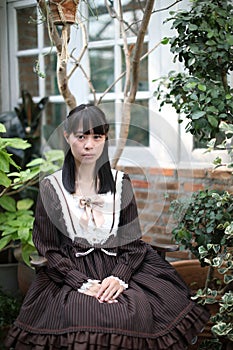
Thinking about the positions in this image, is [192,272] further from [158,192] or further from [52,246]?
[52,246]

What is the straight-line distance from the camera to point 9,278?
3.64 meters

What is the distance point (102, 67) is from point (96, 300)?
6.46ft

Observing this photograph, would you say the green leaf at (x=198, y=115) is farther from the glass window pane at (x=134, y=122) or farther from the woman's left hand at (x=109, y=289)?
the woman's left hand at (x=109, y=289)

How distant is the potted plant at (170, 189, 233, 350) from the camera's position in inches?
91.4

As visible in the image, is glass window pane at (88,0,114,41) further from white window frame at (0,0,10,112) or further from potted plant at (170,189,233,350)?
potted plant at (170,189,233,350)

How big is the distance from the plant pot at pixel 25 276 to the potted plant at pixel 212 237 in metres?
1.05

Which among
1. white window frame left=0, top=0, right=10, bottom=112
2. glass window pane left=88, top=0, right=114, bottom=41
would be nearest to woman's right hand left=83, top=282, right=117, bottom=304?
glass window pane left=88, top=0, right=114, bottom=41

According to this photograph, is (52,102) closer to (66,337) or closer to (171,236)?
(171,236)

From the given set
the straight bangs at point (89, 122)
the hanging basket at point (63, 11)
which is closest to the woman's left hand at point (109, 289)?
the straight bangs at point (89, 122)

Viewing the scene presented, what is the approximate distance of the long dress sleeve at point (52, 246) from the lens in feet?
7.58

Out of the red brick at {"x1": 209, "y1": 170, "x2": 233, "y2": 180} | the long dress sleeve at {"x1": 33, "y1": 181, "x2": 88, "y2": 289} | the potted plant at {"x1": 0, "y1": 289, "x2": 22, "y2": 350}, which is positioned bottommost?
the potted plant at {"x1": 0, "y1": 289, "x2": 22, "y2": 350}

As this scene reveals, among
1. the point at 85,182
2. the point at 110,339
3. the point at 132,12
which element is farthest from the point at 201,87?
the point at 132,12

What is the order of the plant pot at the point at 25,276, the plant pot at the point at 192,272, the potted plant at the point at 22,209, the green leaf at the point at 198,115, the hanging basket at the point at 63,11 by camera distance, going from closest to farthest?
the green leaf at the point at 198,115 → the hanging basket at the point at 63,11 → the potted plant at the point at 22,209 → the plant pot at the point at 192,272 → the plant pot at the point at 25,276

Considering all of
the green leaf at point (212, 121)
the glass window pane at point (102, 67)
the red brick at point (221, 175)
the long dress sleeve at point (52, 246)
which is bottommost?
the long dress sleeve at point (52, 246)
